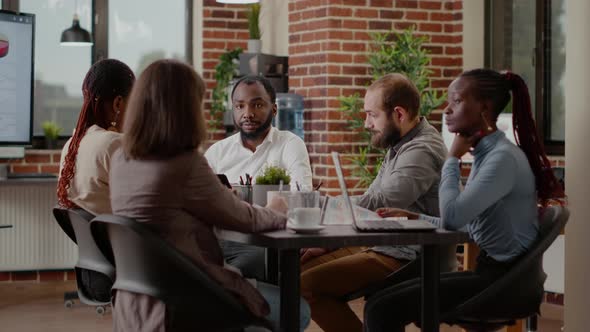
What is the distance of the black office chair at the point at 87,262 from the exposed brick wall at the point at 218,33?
4.18 metres

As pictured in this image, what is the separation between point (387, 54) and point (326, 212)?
352 cm

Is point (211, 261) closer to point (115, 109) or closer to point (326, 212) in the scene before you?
point (326, 212)

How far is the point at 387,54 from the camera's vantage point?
657 cm

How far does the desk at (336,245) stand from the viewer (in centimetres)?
259

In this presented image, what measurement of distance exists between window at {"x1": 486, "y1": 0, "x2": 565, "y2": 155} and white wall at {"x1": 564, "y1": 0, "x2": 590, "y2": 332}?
2754 mm

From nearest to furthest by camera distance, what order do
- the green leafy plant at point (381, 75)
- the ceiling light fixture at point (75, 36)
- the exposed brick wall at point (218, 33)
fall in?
1. the green leafy plant at point (381, 75)
2. the ceiling light fixture at point (75, 36)
3. the exposed brick wall at point (218, 33)

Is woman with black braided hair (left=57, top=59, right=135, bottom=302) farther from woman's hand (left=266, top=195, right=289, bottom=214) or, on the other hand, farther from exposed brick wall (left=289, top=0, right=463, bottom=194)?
exposed brick wall (left=289, top=0, right=463, bottom=194)

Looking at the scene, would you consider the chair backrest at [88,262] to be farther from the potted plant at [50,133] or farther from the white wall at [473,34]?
the white wall at [473,34]

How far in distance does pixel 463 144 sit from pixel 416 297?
489 millimetres

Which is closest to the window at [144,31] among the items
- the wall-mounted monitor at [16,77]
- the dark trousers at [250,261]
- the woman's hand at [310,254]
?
the wall-mounted monitor at [16,77]

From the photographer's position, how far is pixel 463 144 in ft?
9.80

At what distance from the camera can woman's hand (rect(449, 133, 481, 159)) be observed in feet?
9.76

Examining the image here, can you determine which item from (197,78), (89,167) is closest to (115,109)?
(89,167)

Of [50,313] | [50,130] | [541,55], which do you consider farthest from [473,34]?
[50,313]
